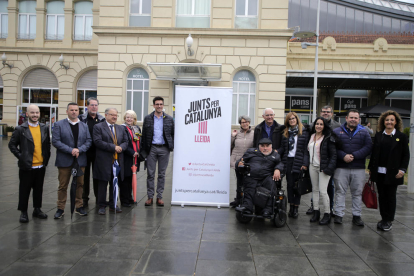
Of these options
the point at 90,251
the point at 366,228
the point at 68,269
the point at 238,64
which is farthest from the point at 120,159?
the point at 238,64

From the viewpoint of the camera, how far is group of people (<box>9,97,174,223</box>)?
5.34 metres

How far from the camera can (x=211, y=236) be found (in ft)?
15.8

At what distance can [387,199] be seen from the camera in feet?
17.9

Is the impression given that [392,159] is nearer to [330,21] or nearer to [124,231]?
[124,231]

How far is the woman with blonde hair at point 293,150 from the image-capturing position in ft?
19.3

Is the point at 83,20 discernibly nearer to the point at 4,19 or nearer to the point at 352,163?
the point at 4,19

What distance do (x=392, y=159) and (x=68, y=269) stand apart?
4.86 meters

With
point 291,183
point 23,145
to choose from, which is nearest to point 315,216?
point 291,183

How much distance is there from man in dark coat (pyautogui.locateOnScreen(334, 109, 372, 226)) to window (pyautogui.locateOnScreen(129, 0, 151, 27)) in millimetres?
14072

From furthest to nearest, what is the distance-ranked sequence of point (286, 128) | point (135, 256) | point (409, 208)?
point (409, 208), point (286, 128), point (135, 256)

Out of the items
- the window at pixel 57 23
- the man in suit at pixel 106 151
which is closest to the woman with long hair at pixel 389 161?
the man in suit at pixel 106 151

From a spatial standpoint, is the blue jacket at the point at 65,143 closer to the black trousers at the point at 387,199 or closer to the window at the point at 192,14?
the black trousers at the point at 387,199

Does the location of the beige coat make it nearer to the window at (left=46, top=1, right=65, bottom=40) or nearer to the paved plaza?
the paved plaza

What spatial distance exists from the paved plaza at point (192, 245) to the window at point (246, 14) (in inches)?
511
